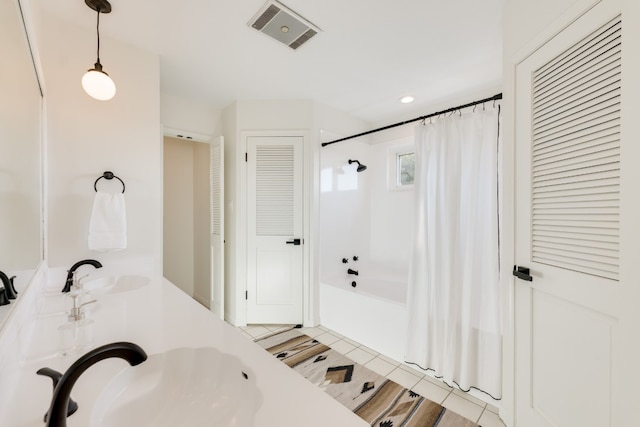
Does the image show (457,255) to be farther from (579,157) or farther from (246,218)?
(246,218)

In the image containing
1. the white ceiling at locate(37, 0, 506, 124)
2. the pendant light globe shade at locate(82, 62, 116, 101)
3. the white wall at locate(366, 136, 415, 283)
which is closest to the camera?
the pendant light globe shade at locate(82, 62, 116, 101)

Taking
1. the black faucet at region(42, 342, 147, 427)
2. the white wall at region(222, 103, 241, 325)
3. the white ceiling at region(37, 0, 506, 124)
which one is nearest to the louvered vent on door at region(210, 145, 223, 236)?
the white wall at region(222, 103, 241, 325)

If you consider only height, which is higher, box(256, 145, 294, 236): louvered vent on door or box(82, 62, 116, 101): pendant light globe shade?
box(82, 62, 116, 101): pendant light globe shade

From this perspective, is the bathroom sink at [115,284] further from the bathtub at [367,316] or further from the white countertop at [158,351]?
the bathtub at [367,316]

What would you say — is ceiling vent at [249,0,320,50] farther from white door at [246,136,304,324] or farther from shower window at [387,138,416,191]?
shower window at [387,138,416,191]

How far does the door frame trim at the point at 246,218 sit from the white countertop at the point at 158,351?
5.56ft

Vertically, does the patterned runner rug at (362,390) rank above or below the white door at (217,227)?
below

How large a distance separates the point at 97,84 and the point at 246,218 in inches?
66.1

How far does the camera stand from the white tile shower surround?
1628 mm

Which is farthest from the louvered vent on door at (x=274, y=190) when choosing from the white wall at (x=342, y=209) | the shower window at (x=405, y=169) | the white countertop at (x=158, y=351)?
the white countertop at (x=158, y=351)

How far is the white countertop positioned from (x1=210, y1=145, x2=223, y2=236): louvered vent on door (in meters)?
1.82

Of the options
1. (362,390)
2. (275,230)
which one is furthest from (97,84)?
(362,390)

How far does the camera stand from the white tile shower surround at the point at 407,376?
163 centimetres

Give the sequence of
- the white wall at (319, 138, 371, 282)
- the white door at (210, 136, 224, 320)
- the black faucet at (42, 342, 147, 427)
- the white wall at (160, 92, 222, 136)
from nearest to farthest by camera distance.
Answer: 1. the black faucet at (42, 342, 147, 427)
2. the white wall at (160, 92, 222, 136)
3. the white door at (210, 136, 224, 320)
4. the white wall at (319, 138, 371, 282)
